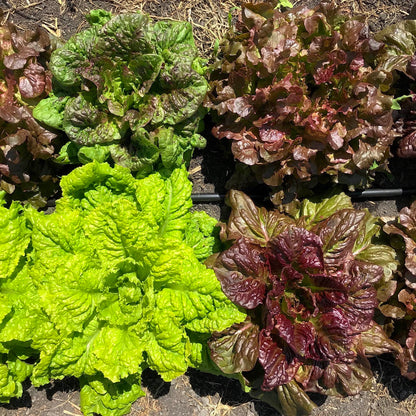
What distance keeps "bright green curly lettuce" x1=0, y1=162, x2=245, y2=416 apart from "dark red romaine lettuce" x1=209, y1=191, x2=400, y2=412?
185 millimetres

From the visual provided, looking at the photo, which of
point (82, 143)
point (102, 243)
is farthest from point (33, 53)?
point (102, 243)

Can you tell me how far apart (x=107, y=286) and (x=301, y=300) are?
1264 mm

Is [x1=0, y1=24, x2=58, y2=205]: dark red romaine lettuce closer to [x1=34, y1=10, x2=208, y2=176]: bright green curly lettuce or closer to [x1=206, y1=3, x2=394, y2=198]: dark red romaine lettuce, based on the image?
[x1=34, y1=10, x2=208, y2=176]: bright green curly lettuce

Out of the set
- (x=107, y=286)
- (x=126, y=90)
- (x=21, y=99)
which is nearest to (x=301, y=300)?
(x=107, y=286)

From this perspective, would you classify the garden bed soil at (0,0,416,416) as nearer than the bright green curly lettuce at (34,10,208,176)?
No

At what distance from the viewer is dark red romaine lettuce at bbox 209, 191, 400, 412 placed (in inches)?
102

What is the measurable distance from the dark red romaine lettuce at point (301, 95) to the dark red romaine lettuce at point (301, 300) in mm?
460

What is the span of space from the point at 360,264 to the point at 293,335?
25.2 inches

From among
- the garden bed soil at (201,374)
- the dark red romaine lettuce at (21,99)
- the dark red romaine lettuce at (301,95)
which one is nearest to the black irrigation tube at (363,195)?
the garden bed soil at (201,374)

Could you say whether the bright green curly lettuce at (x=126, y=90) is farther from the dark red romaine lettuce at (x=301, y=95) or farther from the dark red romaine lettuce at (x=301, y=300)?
the dark red romaine lettuce at (x=301, y=300)

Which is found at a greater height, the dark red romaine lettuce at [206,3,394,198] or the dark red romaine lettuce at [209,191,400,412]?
the dark red romaine lettuce at [206,3,394,198]

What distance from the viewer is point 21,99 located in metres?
2.90

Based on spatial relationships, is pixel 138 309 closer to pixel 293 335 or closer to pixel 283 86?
pixel 293 335

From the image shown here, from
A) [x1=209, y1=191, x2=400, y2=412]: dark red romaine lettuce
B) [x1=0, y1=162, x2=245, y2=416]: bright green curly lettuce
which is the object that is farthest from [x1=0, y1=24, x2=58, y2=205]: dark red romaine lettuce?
[x1=209, y1=191, x2=400, y2=412]: dark red romaine lettuce
